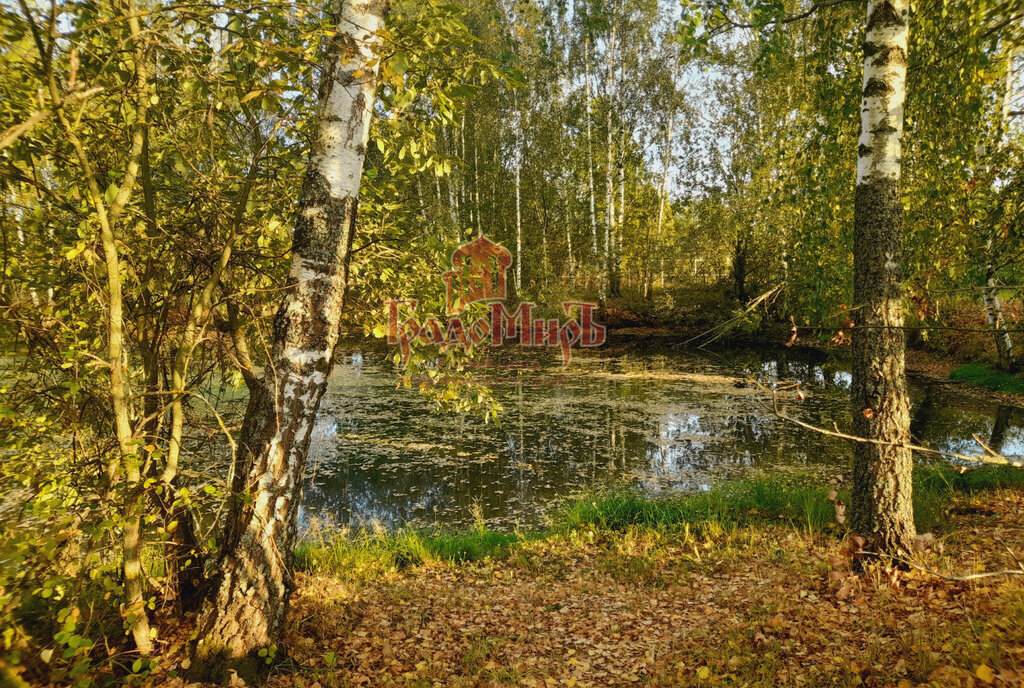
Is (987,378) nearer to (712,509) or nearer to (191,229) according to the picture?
(712,509)

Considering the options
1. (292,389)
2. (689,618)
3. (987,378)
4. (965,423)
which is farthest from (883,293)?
(987,378)

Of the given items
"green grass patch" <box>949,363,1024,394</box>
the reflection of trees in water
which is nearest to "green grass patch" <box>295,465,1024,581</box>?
the reflection of trees in water

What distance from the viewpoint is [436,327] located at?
413cm

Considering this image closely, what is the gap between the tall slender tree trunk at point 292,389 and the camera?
2553mm

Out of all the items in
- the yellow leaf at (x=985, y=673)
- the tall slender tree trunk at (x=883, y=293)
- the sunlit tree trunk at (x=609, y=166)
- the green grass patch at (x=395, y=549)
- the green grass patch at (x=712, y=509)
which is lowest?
the green grass patch at (x=395, y=549)

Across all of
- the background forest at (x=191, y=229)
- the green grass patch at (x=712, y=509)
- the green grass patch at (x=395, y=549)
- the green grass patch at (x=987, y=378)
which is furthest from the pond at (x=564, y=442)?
the background forest at (x=191, y=229)

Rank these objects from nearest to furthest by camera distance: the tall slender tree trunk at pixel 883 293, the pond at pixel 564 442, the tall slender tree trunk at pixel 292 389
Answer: the tall slender tree trunk at pixel 292 389 → the tall slender tree trunk at pixel 883 293 → the pond at pixel 564 442

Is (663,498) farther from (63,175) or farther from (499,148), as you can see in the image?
(499,148)

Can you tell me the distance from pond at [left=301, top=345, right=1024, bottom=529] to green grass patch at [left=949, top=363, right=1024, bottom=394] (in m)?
0.85

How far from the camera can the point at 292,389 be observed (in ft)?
8.77

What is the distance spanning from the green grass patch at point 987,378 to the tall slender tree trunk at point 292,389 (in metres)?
14.3

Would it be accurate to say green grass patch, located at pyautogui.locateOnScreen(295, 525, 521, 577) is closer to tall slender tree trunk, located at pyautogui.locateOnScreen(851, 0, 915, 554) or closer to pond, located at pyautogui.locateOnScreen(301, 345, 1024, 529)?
pond, located at pyautogui.locateOnScreen(301, 345, 1024, 529)

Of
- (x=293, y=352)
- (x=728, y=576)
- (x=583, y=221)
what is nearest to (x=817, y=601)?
(x=728, y=576)

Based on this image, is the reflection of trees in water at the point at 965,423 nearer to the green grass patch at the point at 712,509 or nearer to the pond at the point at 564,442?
the pond at the point at 564,442
